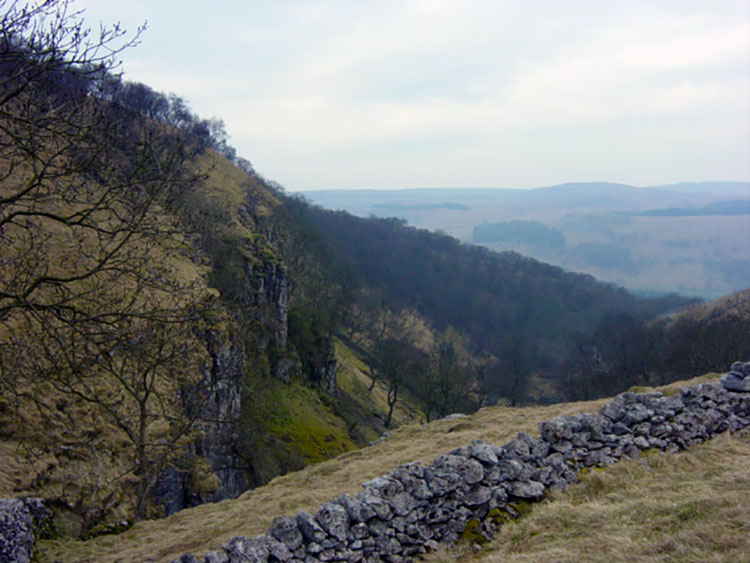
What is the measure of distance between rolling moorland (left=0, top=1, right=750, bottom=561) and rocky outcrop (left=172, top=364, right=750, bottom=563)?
3.65 feet

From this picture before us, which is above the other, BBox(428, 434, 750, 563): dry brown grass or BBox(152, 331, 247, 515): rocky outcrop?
BBox(428, 434, 750, 563): dry brown grass

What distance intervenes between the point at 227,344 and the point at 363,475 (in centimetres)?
959

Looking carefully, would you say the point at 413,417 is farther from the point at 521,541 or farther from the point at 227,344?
the point at 521,541

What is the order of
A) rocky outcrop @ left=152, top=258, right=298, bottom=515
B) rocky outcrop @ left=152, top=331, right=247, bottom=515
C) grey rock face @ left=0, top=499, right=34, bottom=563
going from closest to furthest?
grey rock face @ left=0, top=499, right=34, bottom=563, rocky outcrop @ left=152, top=258, right=298, bottom=515, rocky outcrop @ left=152, top=331, right=247, bottom=515

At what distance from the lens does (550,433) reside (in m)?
9.20

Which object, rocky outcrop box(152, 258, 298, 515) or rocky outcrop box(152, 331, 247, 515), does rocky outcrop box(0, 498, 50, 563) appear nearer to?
rocky outcrop box(152, 258, 298, 515)

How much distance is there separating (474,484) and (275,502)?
593 centimetres

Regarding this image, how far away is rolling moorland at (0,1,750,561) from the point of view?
7664 mm

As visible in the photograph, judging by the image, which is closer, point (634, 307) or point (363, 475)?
point (363, 475)

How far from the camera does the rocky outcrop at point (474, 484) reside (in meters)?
7.09

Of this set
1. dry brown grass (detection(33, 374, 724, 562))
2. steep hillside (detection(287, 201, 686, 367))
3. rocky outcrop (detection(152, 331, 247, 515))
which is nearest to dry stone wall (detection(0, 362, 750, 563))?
dry brown grass (detection(33, 374, 724, 562))

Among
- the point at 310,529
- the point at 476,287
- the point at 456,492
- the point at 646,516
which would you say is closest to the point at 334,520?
the point at 310,529

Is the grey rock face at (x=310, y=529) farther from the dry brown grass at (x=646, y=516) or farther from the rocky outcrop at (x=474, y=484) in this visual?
the dry brown grass at (x=646, y=516)

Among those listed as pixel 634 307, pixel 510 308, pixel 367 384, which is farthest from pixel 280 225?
pixel 634 307
